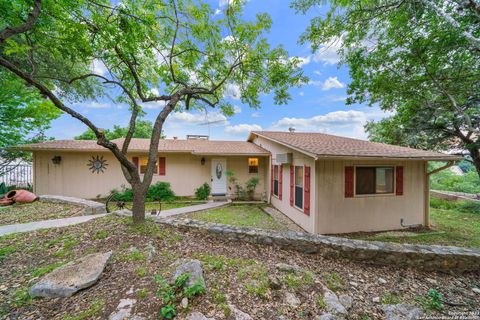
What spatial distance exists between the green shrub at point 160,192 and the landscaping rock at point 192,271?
7.56m

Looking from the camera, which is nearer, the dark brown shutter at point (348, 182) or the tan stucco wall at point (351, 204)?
the tan stucco wall at point (351, 204)

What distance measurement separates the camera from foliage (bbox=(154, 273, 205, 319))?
6.59ft

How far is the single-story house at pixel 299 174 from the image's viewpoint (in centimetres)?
577

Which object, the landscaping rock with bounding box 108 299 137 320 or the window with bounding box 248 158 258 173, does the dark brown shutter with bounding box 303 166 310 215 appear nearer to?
the window with bounding box 248 158 258 173

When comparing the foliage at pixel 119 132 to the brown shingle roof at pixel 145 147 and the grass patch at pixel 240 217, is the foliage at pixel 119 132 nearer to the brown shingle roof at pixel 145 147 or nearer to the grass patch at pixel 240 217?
the brown shingle roof at pixel 145 147

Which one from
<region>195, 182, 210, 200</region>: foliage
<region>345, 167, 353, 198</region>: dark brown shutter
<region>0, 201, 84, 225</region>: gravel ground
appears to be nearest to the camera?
<region>0, 201, 84, 225</region>: gravel ground

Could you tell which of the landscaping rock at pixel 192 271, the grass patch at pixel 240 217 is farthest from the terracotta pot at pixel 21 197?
the landscaping rock at pixel 192 271

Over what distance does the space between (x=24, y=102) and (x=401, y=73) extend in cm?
1238

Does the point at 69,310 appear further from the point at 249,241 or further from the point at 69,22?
the point at 69,22

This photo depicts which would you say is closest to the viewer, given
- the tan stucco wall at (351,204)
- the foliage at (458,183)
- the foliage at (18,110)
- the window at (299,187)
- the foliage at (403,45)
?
Answer: the foliage at (403,45)

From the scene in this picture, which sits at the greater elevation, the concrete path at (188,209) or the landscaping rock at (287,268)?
the landscaping rock at (287,268)

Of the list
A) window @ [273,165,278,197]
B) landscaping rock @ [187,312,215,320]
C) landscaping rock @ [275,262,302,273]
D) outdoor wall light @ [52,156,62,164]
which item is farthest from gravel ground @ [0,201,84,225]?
window @ [273,165,278,197]

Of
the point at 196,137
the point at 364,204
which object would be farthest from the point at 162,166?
the point at 364,204

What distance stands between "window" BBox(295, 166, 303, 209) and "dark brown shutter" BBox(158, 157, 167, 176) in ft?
22.1
